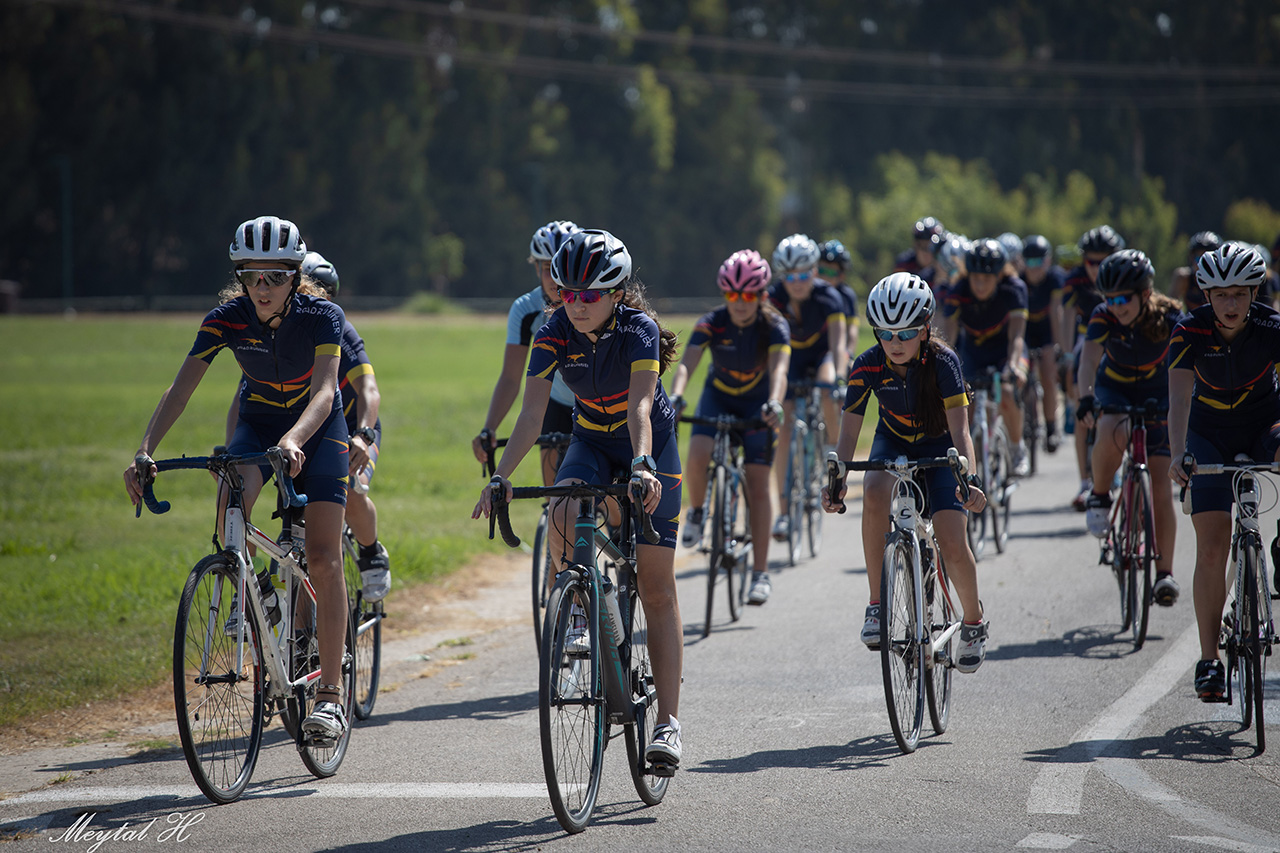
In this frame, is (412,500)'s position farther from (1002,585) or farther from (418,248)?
(418,248)

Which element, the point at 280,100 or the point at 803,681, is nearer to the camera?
the point at 803,681

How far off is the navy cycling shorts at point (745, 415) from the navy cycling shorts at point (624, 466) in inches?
140

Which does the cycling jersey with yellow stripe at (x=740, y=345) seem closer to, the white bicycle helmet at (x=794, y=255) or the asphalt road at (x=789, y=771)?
the white bicycle helmet at (x=794, y=255)

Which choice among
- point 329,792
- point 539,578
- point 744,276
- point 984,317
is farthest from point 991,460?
point 329,792

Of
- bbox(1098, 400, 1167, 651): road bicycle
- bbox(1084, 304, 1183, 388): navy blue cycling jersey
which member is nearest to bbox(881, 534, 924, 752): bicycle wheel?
bbox(1098, 400, 1167, 651): road bicycle

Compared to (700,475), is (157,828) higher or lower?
lower

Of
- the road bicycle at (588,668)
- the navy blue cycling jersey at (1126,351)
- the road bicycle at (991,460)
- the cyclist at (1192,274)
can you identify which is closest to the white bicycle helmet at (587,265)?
the road bicycle at (588,668)

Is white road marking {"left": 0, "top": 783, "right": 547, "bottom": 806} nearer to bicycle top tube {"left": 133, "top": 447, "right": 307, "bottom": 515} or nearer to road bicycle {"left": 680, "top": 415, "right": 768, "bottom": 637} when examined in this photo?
bicycle top tube {"left": 133, "top": 447, "right": 307, "bottom": 515}

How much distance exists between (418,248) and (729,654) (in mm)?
60619

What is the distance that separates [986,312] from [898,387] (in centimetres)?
574

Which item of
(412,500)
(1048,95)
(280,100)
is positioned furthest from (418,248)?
(412,500)

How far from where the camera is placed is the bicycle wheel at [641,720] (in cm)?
554

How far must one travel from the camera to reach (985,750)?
6.32 meters

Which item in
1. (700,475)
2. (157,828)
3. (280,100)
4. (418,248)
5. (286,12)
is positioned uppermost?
(286,12)
